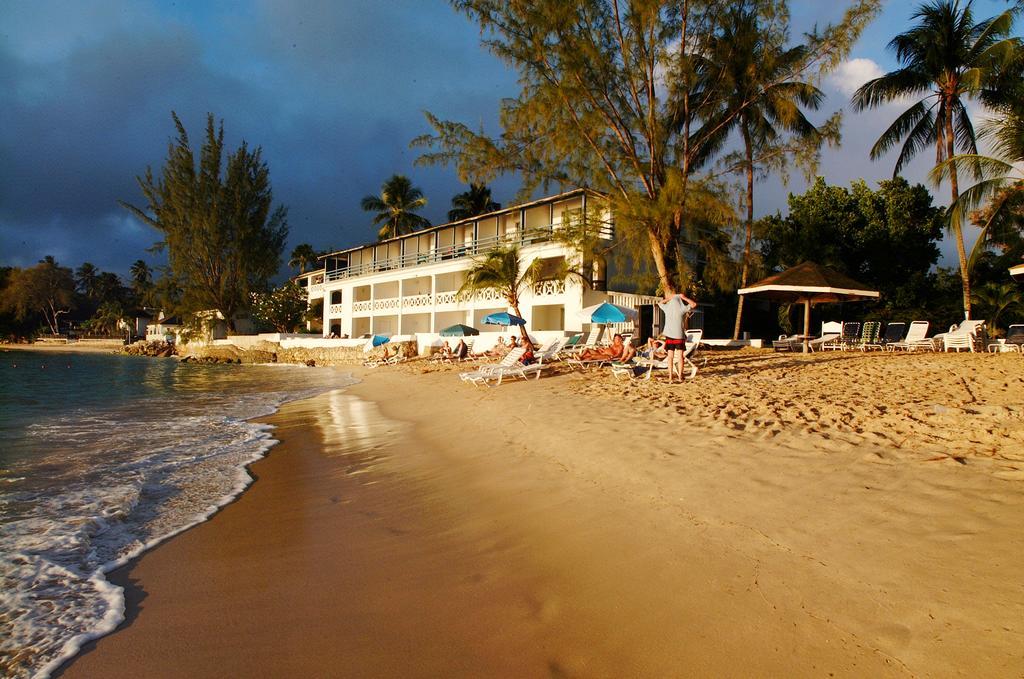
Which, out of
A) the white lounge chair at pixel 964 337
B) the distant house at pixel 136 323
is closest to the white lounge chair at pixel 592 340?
the white lounge chair at pixel 964 337

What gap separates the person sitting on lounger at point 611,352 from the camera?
1170cm

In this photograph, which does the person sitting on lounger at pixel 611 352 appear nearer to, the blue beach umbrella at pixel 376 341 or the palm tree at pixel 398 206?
the blue beach umbrella at pixel 376 341

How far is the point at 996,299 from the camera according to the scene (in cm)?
1970

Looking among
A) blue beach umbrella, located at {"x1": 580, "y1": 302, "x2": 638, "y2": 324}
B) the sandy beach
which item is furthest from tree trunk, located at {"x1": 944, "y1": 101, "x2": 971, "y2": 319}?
the sandy beach

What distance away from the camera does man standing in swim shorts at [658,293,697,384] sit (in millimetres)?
8617

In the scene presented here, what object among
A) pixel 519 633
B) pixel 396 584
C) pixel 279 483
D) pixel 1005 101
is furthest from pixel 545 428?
pixel 1005 101

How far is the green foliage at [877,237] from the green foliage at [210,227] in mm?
39969

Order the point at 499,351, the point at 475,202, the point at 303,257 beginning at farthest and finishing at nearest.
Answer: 1. the point at 303,257
2. the point at 475,202
3. the point at 499,351

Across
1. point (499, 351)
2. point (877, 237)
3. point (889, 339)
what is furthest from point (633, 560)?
point (877, 237)

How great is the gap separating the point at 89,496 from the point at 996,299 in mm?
26827

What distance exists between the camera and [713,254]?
17375 mm

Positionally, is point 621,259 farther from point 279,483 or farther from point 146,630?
point 146,630

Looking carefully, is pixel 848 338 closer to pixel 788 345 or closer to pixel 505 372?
pixel 788 345

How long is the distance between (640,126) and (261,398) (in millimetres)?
12147
